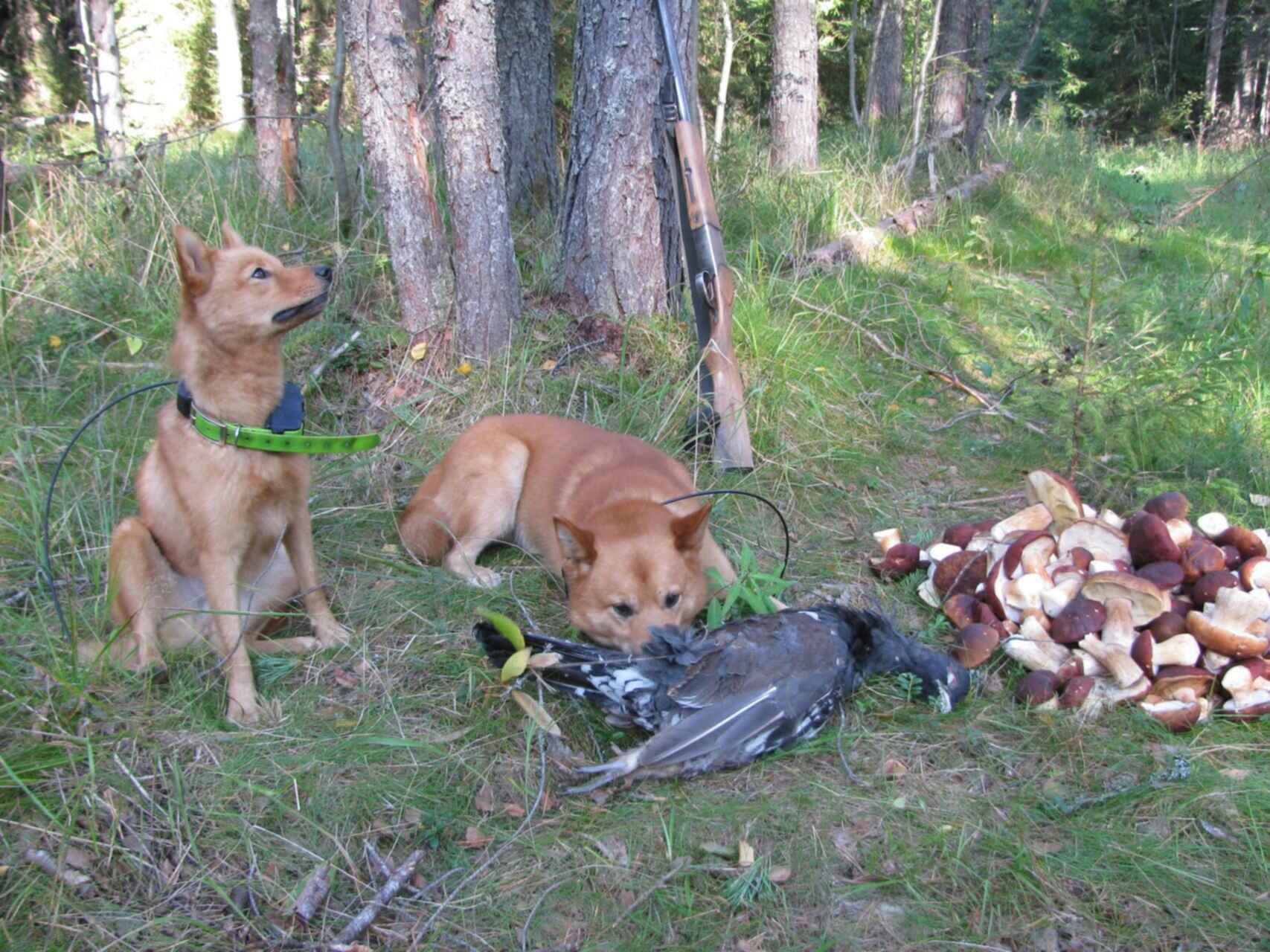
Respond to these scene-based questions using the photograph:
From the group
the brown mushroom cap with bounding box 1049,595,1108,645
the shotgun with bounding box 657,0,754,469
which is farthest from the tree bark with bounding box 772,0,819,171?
the brown mushroom cap with bounding box 1049,595,1108,645

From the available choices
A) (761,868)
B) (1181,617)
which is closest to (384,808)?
(761,868)

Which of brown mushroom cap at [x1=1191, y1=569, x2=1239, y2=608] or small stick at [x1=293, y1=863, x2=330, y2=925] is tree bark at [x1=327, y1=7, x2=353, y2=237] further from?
brown mushroom cap at [x1=1191, y1=569, x2=1239, y2=608]

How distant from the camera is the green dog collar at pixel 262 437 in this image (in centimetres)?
282

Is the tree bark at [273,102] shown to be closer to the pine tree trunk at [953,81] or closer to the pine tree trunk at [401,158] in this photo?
the pine tree trunk at [401,158]

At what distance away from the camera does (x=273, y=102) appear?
20.3ft

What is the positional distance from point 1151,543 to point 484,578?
244 centimetres

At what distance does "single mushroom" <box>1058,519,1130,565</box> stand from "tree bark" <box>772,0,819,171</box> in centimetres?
497

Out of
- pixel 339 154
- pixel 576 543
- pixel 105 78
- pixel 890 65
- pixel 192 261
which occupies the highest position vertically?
pixel 890 65

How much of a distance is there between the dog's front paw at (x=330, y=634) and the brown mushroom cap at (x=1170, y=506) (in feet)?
9.54

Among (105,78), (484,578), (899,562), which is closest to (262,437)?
(484,578)

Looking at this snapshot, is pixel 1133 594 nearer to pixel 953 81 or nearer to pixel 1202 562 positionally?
pixel 1202 562

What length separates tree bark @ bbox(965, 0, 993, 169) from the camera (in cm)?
923

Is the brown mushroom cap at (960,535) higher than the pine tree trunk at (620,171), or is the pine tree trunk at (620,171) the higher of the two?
the pine tree trunk at (620,171)

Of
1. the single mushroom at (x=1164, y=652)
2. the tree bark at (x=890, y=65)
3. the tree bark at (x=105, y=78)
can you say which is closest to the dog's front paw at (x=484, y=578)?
the single mushroom at (x=1164, y=652)
